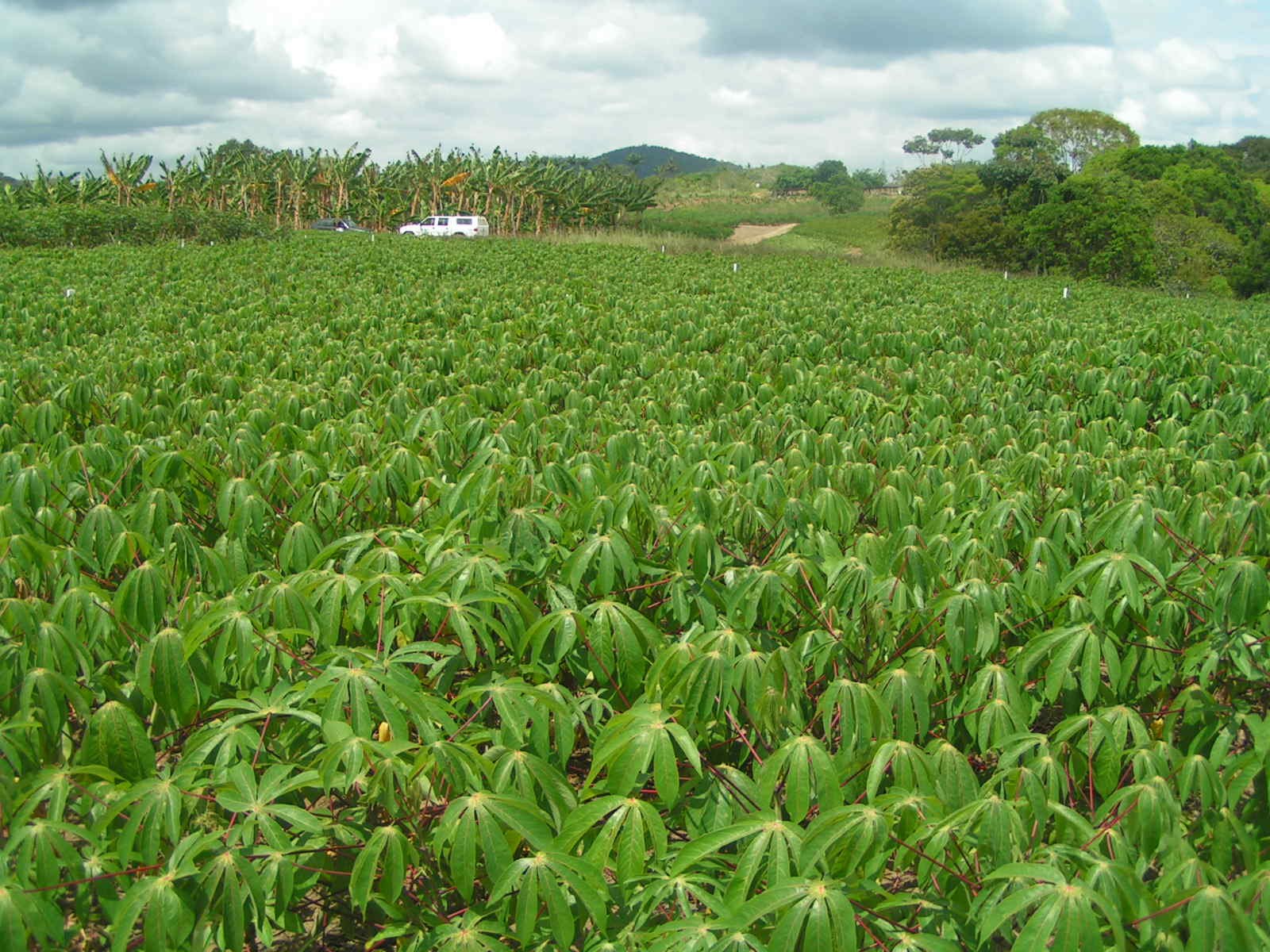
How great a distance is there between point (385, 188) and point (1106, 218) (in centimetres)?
2964

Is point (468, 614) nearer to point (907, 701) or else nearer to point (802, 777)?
point (802, 777)

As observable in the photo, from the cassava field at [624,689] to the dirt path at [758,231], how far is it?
1920 inches

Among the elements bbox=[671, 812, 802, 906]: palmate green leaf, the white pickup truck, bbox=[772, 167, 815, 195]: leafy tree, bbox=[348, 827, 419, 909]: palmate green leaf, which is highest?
bbox=[772, 167, 815, 195]: leafy tree

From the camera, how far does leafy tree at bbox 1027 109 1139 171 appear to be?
52875 mm

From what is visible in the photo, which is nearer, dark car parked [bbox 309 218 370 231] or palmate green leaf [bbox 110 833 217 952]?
palmate green leaf [bbox 110 833 217 952]

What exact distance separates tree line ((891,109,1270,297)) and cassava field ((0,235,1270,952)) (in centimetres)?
2816

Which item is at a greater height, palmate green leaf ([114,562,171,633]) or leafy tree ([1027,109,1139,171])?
leafy tree ([1027,109,1139,171])

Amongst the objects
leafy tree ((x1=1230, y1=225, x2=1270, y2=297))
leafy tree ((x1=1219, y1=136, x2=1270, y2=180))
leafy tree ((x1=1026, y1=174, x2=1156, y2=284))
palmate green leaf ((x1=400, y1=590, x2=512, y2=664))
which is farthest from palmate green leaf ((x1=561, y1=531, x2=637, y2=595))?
leafy tree ((x1=1219, y1=136, x2=1270, y2=180))

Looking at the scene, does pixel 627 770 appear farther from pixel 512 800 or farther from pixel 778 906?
pixel 778 906

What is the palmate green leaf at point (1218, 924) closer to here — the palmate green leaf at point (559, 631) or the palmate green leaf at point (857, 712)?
the palmate green leaf at point (857, 712)

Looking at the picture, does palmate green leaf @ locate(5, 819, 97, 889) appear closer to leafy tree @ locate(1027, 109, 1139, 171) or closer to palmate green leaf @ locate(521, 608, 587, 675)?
palmate green leaf @ locate(521, 608, 587, 675)

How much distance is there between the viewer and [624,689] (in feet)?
8.06

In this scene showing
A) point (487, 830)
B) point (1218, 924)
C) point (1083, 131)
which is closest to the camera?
point (1218, 924)

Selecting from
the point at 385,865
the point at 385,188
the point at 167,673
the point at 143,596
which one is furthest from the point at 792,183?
the point at 385,865
